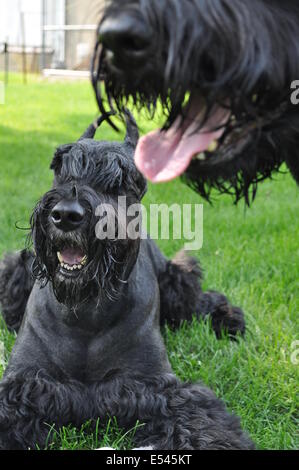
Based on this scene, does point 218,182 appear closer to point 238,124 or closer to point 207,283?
point 238,124

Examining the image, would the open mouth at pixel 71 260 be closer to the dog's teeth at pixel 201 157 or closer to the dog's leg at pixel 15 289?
the dog's teeth at pixel 201 157

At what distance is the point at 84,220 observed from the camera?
290 cm

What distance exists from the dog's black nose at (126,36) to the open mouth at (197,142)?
33cm

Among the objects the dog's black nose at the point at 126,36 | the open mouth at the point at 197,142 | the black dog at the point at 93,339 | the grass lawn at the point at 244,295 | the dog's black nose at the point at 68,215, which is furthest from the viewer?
the grass lawn at the point at 244,295

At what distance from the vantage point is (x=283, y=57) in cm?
216

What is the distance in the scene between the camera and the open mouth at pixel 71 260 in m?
3.04

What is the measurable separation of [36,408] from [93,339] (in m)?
0.40

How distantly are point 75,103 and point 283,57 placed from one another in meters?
12.5

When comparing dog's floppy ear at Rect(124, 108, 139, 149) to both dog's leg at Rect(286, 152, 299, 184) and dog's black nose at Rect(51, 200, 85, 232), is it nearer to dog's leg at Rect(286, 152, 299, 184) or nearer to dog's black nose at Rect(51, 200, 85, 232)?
dog's black nose at Rect(51, 200, 85, 232)

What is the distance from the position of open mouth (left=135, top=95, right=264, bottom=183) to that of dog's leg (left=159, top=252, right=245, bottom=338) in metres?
1.92

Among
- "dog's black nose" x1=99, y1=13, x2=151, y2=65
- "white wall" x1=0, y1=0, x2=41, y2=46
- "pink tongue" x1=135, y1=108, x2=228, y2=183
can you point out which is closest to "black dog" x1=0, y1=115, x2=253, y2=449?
"pink tongue" x1=135, y1=108, x2=228, y2=183

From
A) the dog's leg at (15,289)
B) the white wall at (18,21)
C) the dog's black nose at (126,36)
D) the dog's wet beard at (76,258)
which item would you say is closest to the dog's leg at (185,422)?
the dog's wet beard at (76,258)

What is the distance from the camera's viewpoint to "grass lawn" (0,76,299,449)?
3.40 m
